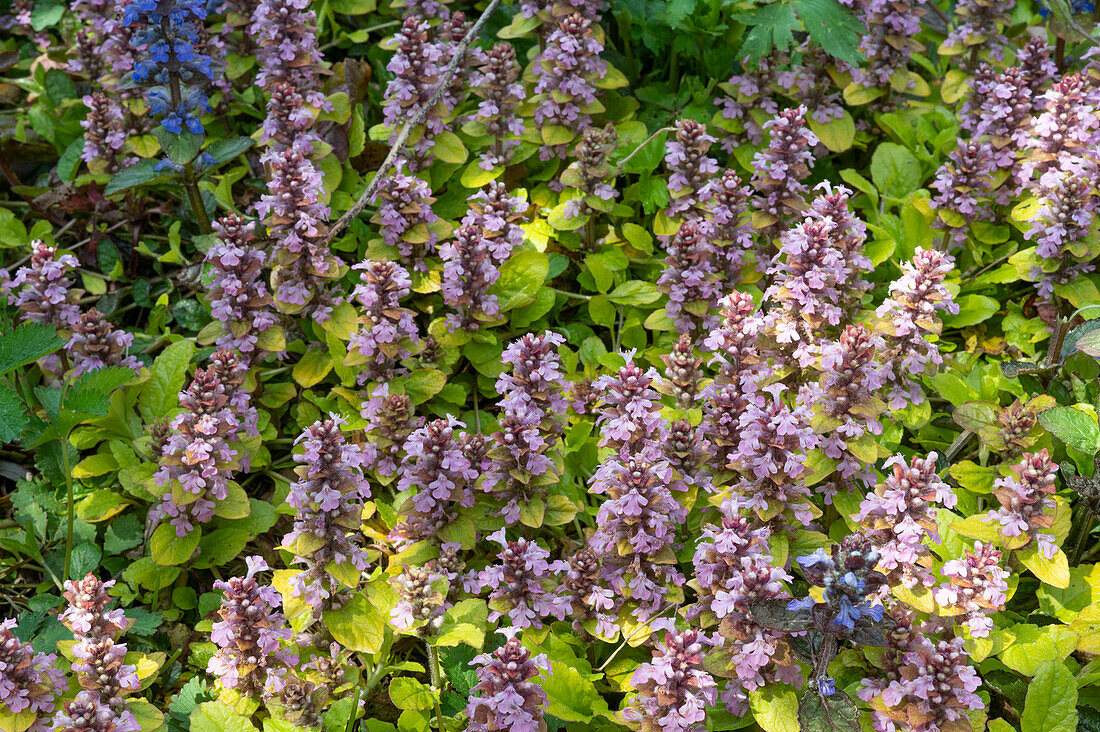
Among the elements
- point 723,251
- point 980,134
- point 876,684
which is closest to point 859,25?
point 980,134

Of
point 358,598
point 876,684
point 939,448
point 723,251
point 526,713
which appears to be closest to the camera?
point 526,713

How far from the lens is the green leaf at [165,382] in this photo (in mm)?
4508

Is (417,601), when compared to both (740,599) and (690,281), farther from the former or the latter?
(690,281)

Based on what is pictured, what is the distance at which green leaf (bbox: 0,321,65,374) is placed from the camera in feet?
12.7

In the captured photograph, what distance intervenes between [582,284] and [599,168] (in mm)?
623

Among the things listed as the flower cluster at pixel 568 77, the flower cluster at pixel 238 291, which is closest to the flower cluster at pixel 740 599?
the flower cluster at pixel 238 291

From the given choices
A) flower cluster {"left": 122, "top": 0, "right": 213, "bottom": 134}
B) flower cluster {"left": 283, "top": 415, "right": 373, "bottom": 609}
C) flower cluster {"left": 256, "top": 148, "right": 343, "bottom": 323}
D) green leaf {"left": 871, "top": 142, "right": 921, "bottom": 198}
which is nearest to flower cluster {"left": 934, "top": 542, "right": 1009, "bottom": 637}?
flower cluster {"left": 283, "top": 415, "right": 373, "bottom": 609}

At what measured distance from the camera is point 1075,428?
3.71 metres

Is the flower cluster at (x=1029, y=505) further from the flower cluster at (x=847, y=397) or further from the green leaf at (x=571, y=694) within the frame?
the green leaf at (x=571, y=694)

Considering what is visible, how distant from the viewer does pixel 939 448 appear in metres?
4.37

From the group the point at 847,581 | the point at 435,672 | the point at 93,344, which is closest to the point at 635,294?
the point at 435,672

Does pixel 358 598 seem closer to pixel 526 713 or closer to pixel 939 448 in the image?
pixel 526 713

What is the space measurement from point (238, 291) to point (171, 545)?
3.91ft

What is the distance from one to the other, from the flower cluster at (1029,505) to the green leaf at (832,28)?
247 centimetres
